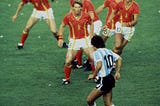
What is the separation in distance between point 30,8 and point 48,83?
8.63m

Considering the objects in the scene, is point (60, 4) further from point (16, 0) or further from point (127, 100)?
point (127, 100)

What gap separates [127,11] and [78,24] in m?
1.79

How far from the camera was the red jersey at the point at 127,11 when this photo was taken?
17.8 meters

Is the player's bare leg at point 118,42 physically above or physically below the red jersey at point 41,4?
below

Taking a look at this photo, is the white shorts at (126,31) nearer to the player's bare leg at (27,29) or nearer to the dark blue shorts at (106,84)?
the player's bare leg at (27,29)

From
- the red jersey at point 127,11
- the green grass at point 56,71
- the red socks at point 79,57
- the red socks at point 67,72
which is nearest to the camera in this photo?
the green grass at point 56,71

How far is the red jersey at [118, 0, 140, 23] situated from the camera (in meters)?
17.8

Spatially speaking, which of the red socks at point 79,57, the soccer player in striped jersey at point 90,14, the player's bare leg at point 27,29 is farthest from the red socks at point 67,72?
the player's bare leg at point 27,29

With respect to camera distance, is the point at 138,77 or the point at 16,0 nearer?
the point at 138,77

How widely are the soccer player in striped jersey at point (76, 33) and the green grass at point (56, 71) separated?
32.2 inches

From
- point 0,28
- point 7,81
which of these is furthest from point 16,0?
point 7,81

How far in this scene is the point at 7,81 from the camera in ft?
57.6

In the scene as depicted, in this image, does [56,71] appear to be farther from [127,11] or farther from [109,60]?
[109,60]

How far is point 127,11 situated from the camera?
1795 cm
